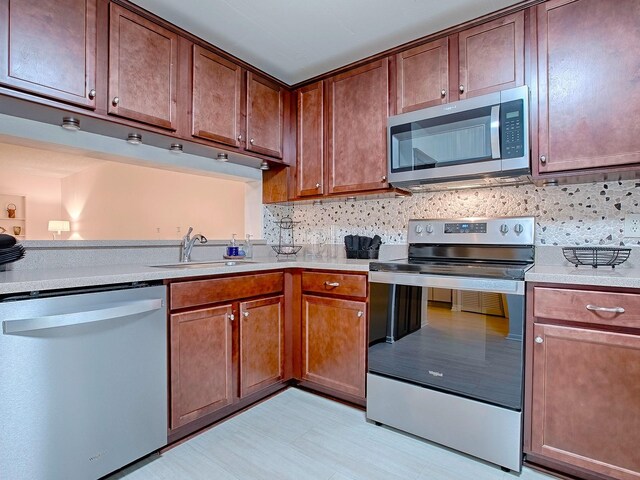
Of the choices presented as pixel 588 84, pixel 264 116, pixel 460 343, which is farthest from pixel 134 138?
pixel 588 84

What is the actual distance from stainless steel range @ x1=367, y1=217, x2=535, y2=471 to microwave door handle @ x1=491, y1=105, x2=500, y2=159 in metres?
0.45

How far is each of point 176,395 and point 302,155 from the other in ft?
6.11

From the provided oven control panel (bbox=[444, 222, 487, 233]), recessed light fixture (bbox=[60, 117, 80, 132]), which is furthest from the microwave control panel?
recessed light fixture (bbox=[60, 117, 80, 132])

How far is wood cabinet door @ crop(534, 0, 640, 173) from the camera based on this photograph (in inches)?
62.3

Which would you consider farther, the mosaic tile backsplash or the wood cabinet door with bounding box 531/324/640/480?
the mosaic tile backsplash

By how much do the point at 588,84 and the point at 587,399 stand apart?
1.46 meters

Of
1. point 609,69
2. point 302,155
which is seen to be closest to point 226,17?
point 302,155

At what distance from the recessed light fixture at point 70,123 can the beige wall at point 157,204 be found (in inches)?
138

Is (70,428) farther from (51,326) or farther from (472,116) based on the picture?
(472,116)

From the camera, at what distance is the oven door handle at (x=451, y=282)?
159cm

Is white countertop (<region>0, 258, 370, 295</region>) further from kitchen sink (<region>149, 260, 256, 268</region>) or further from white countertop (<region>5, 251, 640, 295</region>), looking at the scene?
kitchen sink (<region>149, 260, 256, 268</region>)

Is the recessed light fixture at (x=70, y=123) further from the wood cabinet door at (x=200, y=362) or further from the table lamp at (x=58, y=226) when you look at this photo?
the table lamp at (x=58, y=226)

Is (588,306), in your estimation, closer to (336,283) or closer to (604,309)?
(604,309)

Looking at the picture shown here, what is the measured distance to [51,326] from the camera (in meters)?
1.29
